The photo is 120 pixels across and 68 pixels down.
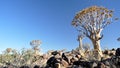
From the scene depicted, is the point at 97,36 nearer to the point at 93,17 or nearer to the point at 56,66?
the point at 93,17

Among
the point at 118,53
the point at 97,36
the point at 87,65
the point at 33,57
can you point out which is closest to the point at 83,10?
the point at 97,36

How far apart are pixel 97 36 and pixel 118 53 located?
8180mm

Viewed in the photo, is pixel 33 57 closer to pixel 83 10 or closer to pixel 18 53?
pixel 18 53

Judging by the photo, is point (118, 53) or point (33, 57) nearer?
point (118, 53)

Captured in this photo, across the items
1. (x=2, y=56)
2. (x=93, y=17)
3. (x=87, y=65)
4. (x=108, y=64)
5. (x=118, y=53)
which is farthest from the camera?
(x=2, y=56)

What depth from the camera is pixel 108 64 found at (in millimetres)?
13664

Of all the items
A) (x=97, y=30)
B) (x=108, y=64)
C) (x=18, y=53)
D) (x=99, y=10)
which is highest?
(x=99, y=10)

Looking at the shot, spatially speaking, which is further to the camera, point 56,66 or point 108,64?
point 56,66

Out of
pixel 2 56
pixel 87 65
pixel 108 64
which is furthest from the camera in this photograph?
pixel 2 56

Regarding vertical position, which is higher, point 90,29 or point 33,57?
point 90,29

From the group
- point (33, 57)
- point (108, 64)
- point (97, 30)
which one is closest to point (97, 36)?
point (97, 30)

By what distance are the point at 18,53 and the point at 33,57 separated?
161 cm

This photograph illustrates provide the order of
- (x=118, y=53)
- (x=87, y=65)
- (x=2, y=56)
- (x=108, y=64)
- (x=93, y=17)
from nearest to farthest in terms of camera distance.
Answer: (x=108, y=64)
(x=87, y=65)
(x=118, y=53)
(x=93, y=17)
(x=2, y=56)

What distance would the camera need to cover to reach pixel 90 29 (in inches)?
971
